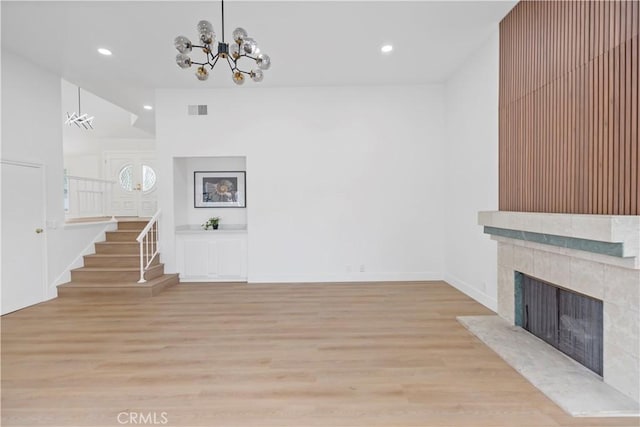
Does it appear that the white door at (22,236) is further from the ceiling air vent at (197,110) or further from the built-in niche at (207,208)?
the ceiling air vent at (197,110)

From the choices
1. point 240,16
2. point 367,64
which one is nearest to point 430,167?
point 367,64

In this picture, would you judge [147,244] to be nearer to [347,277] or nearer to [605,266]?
→ [347,277]

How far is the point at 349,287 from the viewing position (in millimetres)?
5359

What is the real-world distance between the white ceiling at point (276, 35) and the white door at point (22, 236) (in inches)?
68.4

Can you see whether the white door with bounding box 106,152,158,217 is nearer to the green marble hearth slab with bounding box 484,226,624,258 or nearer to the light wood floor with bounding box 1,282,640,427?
the light wood floor with bounding box 1,282,640,427

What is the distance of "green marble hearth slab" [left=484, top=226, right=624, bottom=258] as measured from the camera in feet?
7.05

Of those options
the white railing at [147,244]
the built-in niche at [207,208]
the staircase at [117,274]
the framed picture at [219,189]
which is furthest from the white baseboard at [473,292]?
the white railing at [147,244]

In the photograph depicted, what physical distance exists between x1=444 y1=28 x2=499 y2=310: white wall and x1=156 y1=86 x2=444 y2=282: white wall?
353 mm

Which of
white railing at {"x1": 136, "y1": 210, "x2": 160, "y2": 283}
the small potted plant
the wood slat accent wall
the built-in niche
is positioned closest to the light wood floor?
white railing at {"x1": 136, "y1": 210, "x2": 160, "y2": 283}

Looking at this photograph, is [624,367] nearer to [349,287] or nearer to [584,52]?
[584,52]

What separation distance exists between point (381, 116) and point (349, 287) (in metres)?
3.08

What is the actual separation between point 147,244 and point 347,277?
346cm

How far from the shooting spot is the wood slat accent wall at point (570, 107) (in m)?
2.31

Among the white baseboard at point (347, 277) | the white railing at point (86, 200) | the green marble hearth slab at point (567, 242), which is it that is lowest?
the white baseboard at point (347, 277)
